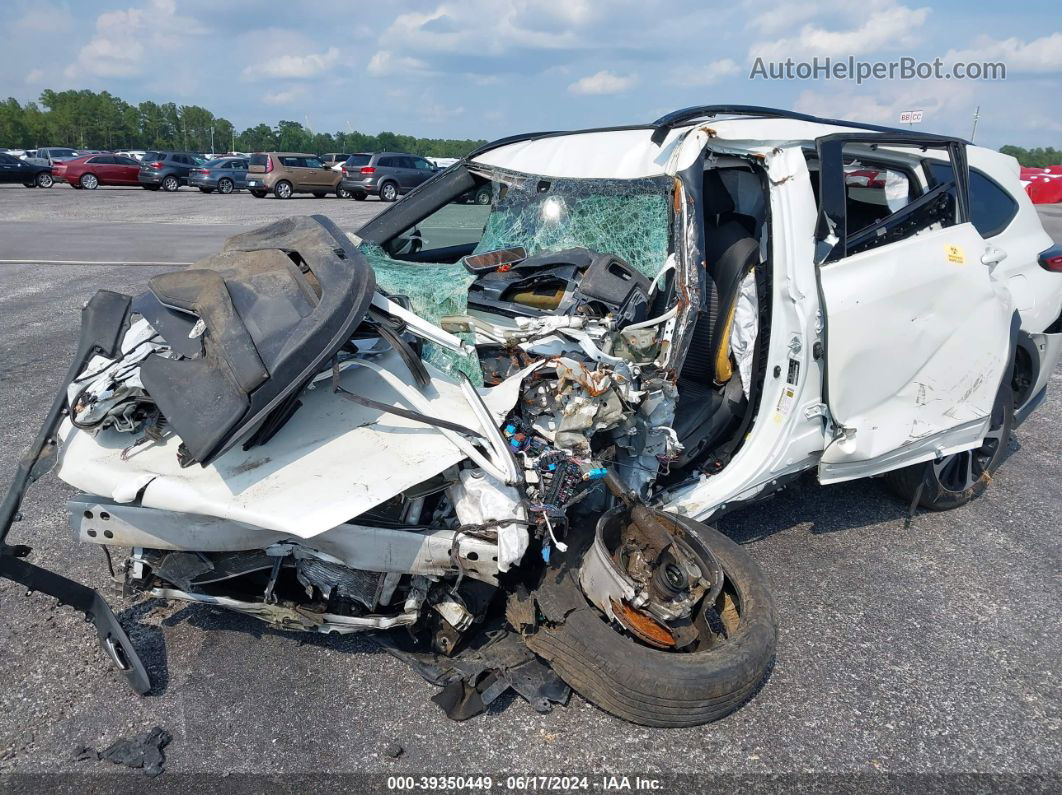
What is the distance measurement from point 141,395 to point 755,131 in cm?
268

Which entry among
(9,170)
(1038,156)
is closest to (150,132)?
(9,170)

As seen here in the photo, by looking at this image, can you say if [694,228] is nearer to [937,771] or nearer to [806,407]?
[806,407]

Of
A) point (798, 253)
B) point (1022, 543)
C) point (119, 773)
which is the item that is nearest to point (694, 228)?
point (798, 253)

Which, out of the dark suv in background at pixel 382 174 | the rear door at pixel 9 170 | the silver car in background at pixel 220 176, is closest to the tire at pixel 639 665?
the dark suv in background at pixel 382 174

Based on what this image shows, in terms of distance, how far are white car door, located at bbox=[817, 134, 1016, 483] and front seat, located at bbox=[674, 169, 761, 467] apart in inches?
15.8

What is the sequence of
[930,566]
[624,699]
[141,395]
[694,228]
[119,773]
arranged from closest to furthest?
[119,773] → [624,699] → [141,395] → [694,228] → [930,566]

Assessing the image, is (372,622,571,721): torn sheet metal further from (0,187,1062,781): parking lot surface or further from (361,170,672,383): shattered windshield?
(361,170,672,383): shattered windshield

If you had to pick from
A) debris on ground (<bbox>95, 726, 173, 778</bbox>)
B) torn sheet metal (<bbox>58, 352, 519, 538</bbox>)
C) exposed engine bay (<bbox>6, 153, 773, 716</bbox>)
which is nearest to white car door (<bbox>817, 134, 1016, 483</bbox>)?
exposed engine bay (<bbox>6, 153, 773, 716</bbox>)

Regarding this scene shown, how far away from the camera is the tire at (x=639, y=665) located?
2.49m

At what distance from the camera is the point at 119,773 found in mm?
2332

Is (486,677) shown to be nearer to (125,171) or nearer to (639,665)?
(639,665)

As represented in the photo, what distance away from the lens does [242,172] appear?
1172 inches

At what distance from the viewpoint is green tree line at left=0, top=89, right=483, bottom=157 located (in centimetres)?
7394

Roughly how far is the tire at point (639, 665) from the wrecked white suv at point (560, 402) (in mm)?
10
